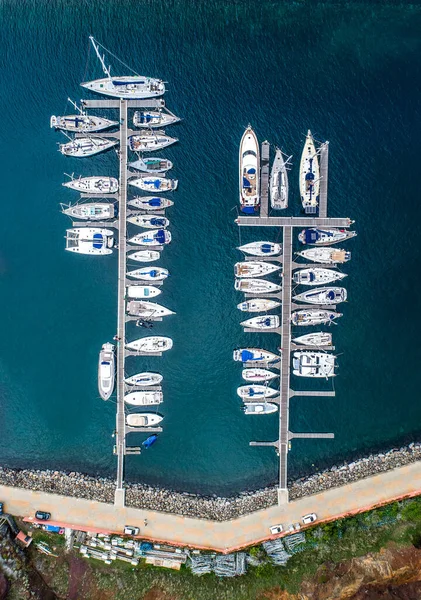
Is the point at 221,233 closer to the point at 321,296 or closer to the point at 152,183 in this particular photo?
the point at 152,183

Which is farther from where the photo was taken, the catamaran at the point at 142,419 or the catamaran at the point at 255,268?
the catamaran at the point at 142,419

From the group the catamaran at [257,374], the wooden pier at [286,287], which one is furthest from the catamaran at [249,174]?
the catamaran at [257,374]

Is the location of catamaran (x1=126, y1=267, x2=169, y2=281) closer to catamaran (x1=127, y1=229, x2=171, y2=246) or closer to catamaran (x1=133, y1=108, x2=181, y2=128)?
catamaran (x1=127, y1=229, x2=171, y2=246)

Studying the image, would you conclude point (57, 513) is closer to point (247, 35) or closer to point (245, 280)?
point (245, 280)

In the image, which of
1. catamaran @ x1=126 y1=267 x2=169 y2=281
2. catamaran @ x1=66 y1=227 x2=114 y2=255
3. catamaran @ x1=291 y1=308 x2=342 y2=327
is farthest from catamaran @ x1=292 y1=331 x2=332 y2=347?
catamaran @ x1=66 y1=227 x2=114 y2=255

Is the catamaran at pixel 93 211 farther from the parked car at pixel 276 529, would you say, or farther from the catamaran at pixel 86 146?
the parked car at pixel 276 529

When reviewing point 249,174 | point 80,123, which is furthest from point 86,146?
point 249,174
